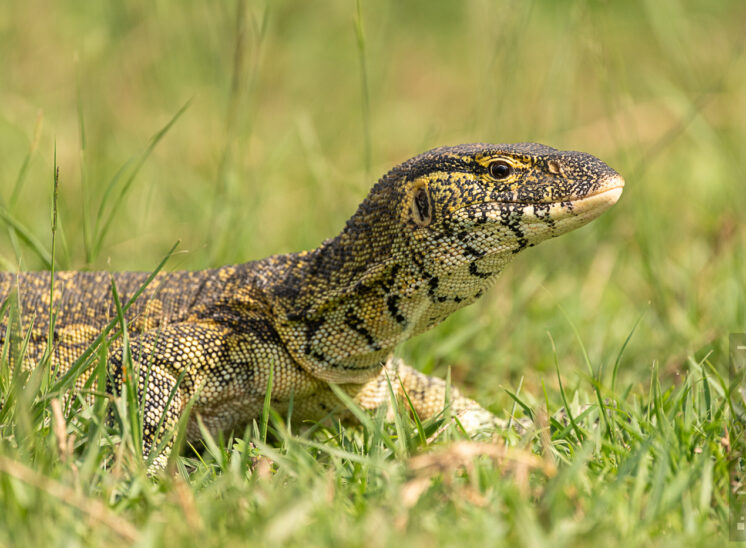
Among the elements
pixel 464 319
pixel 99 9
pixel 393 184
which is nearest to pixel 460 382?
pixel 464 319

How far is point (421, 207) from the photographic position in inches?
174

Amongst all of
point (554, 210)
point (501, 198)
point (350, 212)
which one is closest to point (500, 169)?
point (501, 198)

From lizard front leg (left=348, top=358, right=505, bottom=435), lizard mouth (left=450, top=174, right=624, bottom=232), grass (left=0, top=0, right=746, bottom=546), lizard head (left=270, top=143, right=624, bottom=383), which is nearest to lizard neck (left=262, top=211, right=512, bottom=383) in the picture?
lizard head (left=270, top=143, right=624, bottom=383)

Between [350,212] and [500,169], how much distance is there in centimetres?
379

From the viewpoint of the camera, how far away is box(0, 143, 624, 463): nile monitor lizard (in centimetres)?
423

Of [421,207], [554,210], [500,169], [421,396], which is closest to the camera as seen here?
[554,210]

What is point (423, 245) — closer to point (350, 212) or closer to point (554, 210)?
point (554, 210)

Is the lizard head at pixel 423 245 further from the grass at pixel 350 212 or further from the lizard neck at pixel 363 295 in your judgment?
the grass at pixel 350 212

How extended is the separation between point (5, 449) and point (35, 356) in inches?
52.9

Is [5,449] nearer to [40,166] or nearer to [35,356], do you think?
[35,356]

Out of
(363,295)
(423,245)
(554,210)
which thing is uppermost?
(554,210)

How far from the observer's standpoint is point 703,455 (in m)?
3.60

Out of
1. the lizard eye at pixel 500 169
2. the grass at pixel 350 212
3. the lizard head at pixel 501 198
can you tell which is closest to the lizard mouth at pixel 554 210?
the lizard head at pixel 501 198

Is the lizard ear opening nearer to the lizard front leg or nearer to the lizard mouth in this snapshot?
the lizard mouth
